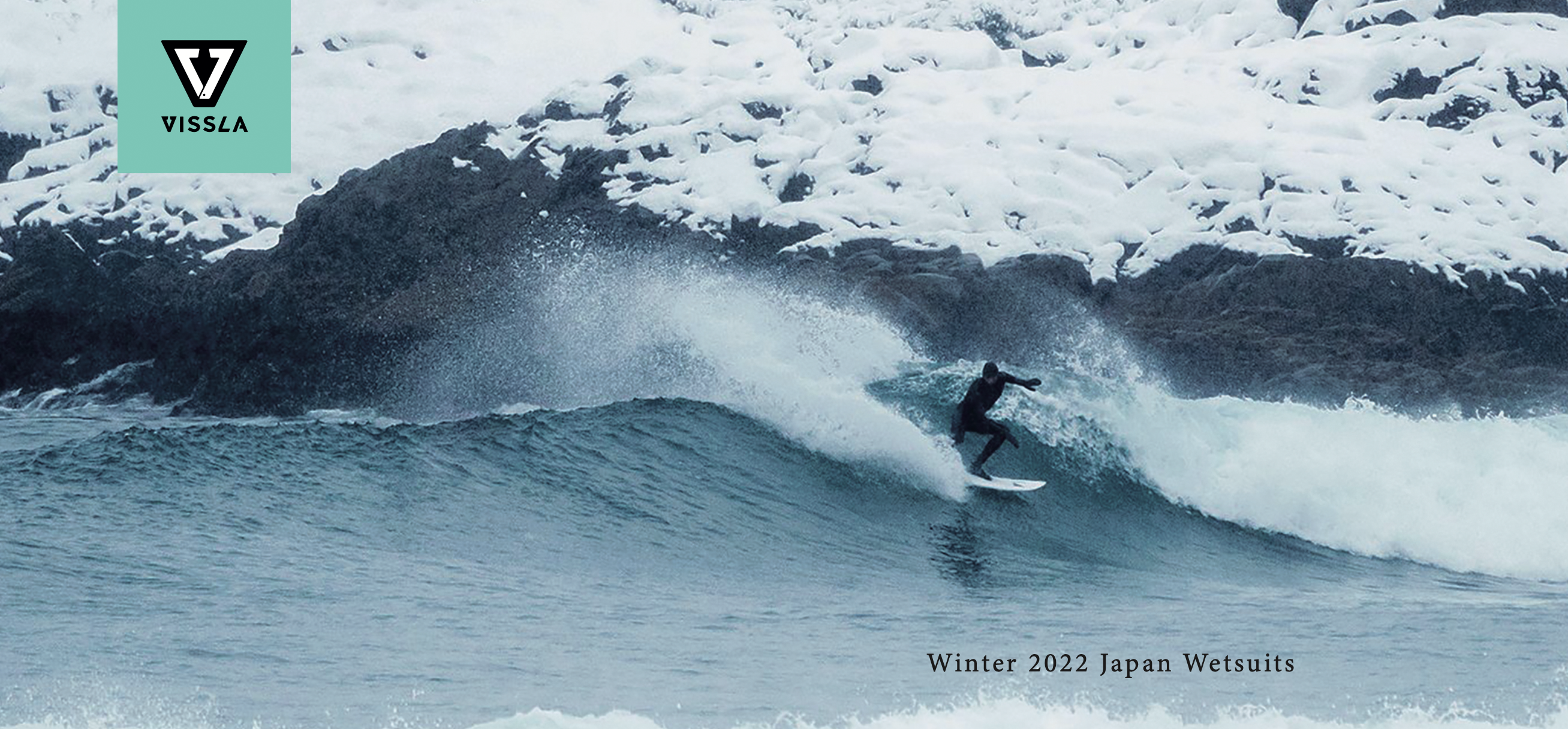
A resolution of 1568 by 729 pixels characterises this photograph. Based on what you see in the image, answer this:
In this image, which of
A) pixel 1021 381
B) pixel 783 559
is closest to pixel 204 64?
pixel 783 559

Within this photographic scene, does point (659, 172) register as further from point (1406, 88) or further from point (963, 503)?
point (963, 503)

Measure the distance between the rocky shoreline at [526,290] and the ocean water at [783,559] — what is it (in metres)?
10.0

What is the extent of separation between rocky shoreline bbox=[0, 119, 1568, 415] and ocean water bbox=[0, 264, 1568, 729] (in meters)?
10.0

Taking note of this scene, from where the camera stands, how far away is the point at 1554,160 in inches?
1405

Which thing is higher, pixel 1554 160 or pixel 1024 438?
pixel 1554 160

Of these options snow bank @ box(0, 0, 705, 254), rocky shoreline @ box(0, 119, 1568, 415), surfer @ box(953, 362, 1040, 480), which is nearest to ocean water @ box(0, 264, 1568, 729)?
surfer @ box(953, 362, 1040, 480)

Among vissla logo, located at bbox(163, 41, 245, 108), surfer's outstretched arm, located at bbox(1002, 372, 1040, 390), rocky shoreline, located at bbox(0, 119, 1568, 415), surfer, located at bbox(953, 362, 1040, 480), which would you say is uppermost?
vissla logo, located at bbox(163, 41, 245, 108)

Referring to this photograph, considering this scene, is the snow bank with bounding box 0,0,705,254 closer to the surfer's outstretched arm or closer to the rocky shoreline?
the rocky shoreline

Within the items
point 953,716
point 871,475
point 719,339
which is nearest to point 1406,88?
point 719,339

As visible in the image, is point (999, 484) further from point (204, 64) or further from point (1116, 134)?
point (1116, 134)

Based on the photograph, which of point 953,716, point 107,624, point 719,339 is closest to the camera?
point 953,716

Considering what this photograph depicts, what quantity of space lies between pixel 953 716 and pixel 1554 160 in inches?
1280

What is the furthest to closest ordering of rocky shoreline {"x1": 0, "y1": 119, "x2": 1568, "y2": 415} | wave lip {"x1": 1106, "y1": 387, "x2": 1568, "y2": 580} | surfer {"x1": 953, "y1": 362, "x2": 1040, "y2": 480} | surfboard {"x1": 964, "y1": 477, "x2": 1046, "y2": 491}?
1. rocky shoreline {"x1": 0, "y1": 119, "x2": 1568, "y2": 415}
2. wave lip {"x1": 1106, "y1": 387, "x2": 1568, "y2": 580}
3. surfboard {"x1": 964, "y1": 477, "x2": 1046, "y2": 491}
4. surfer {"x1": 953, "y1": 362, "x2": 1040, "y2": 480}

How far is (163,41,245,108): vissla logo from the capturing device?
1738cm
